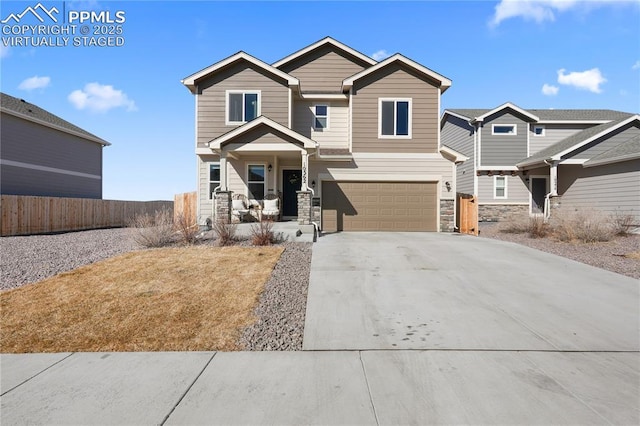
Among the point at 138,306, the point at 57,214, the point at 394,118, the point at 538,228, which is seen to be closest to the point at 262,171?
the point at 394,118

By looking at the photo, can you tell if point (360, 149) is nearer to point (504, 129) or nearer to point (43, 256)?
point (43, 256)

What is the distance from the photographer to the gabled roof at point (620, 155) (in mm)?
14039

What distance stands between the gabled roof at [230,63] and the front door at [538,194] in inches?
639

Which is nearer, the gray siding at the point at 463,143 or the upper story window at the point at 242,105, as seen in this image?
the upper story window at the point at 242,105

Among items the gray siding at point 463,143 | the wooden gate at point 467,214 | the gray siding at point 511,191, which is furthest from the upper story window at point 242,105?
the gray siding at point 511,191

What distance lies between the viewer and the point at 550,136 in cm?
2103

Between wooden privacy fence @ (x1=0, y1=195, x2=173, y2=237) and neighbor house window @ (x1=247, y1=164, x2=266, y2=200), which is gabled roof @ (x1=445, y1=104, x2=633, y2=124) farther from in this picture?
wooden privacy fence @ (x1=0, y1=195, x2=173, y2=237)

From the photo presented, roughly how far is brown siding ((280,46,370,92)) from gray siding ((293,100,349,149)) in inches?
47.0

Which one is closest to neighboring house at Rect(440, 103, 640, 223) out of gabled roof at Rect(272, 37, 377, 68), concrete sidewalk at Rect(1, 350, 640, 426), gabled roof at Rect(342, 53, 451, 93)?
gabled roof at Rect(342, 53, 451, 93)

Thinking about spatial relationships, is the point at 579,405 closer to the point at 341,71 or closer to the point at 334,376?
the point at 334,376

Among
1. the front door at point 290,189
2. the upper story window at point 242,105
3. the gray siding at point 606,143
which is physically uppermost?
the upper story window at point 242,105

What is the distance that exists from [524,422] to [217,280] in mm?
5570

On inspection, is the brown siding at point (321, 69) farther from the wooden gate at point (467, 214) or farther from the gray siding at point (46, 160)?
the gray siding at point (46, 160)

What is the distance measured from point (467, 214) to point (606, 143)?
10.3 meters
